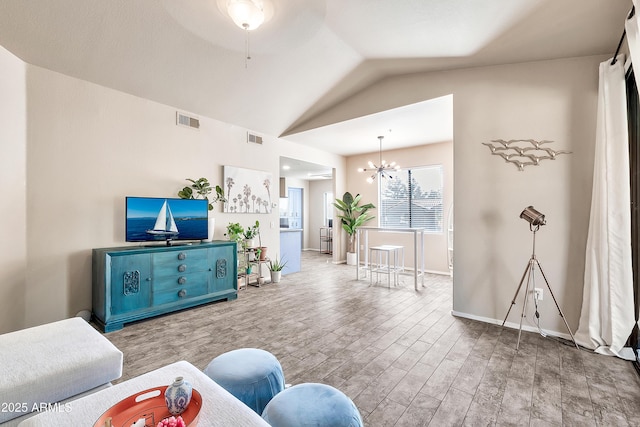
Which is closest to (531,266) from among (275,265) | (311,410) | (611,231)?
(611,231)

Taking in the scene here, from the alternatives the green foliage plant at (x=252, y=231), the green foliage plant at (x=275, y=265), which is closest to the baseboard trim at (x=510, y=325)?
the green foliage plant at (x=275, y=265)

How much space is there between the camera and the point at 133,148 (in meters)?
3.54

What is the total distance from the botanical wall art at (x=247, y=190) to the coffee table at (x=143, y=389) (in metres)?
3.51

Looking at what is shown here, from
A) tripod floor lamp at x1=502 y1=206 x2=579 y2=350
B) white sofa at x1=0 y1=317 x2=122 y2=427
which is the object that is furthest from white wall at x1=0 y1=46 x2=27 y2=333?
tripod floor lamp at x1=502 y1=206 x2=579 y2=350

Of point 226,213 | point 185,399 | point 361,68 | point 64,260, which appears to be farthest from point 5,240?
point 361,68

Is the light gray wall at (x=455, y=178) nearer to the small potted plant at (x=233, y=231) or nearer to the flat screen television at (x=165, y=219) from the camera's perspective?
the flat screen television at (x=165, y=219)

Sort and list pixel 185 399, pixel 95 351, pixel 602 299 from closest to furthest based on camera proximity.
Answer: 1. pixel 185 399
2. pixel 95 351
3. pixel 602 299

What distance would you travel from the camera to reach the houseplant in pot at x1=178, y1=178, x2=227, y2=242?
12.8 feet

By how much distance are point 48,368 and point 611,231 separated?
409 centimetres

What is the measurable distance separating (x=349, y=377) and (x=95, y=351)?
1658mm

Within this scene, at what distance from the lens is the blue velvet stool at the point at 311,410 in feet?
3.87

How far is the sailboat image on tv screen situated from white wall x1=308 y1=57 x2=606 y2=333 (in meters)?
3.67

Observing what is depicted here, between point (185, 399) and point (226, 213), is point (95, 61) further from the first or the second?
point (185, 399)

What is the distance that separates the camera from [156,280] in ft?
10.8
